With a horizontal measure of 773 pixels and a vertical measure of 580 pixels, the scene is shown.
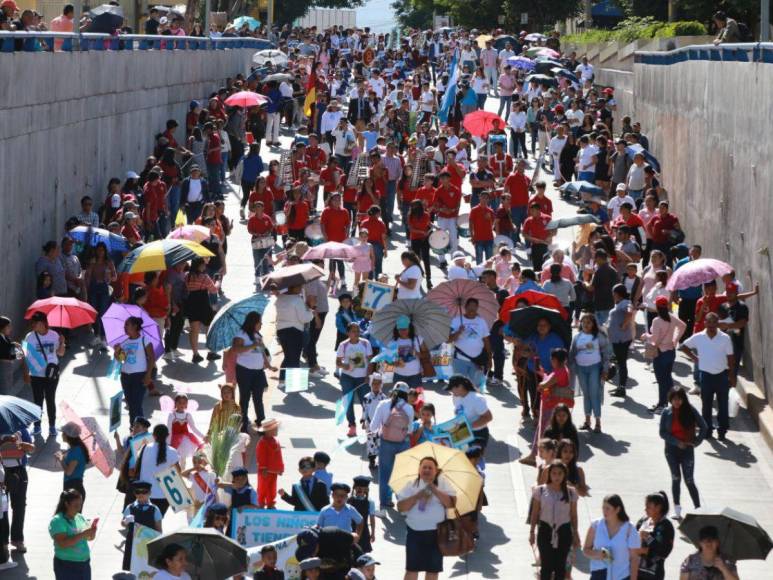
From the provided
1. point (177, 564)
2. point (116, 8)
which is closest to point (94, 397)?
point (177, 564)

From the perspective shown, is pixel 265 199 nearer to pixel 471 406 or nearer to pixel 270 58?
pixel 471 406

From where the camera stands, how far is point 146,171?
2820 centimetres

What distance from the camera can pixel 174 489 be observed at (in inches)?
561

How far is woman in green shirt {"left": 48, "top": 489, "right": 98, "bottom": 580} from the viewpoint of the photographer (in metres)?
12.5

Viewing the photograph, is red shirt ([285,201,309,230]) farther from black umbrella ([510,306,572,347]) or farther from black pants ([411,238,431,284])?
black umbrella ([510,306,572,347])

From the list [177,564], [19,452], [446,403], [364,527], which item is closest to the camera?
[177,564]

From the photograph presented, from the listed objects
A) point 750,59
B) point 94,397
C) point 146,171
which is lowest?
point 94,397

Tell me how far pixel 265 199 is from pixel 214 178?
20.8 feet

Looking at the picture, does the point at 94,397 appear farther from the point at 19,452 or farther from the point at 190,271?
the point at 19,452

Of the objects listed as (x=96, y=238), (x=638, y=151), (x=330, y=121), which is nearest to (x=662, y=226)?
(x=638, y=151)

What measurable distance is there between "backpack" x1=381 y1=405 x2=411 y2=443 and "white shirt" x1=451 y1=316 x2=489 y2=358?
3.16 m

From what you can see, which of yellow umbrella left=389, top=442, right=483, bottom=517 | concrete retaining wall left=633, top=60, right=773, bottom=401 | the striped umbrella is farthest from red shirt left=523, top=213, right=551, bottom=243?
yellow umbrella left=389, top=442, right=483, bottom=517

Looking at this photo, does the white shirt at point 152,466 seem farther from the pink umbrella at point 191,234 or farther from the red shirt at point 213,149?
the red shirt at point 213,149

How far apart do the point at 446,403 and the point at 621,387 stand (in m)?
2.28
